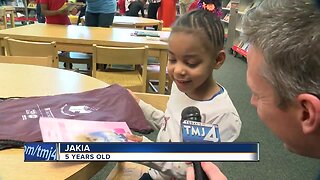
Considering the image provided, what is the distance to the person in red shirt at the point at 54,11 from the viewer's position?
3280 millimetres

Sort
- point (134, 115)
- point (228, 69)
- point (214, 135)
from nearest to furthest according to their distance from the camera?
1. point (214, 135)
2. point (134, 115)
3. point (228, 69)

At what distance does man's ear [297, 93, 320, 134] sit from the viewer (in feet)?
1.47

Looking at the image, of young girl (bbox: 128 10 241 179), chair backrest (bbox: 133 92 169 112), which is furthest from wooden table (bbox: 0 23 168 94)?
young girl (bbox: 128 10 241 179)

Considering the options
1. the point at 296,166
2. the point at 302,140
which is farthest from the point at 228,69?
the point at 302,140

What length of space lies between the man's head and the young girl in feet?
1.63

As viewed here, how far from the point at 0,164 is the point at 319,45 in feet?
2.34

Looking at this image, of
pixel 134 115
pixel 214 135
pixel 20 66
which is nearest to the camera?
pixel 214 135

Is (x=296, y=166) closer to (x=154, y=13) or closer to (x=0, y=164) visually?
(x=0, y=164)

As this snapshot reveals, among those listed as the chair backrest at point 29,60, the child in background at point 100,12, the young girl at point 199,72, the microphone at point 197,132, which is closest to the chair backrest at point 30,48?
the chair backrest at point 29,60

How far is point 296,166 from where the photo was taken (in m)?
2.37

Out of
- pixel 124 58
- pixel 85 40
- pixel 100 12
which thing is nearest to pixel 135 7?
pixel 100 12

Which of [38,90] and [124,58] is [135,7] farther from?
[38,90]

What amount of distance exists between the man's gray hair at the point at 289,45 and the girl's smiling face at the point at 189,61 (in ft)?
1.86

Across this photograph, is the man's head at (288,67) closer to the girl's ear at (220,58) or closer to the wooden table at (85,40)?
the girl's ear at (220,58)
